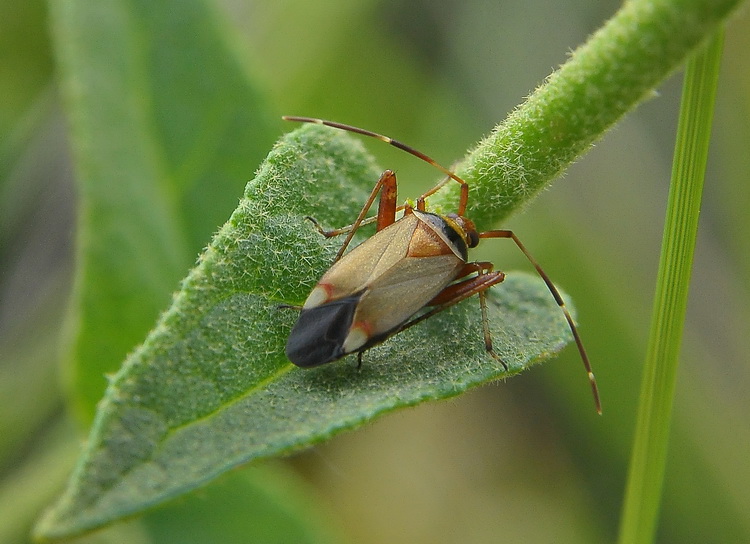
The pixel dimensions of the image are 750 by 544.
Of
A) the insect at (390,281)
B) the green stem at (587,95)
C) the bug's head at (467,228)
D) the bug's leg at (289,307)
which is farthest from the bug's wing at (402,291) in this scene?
the green stem at (587,95)

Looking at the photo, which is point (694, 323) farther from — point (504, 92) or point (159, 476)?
point (159, 476)

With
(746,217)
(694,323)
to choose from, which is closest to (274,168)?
(746,217)

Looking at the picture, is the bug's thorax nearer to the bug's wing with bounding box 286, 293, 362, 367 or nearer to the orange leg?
the orange leg

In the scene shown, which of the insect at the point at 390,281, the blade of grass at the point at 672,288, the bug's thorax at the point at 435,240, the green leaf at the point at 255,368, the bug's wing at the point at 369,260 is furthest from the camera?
the bug's thorax at the point at 435,240

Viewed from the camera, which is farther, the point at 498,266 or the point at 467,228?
the point at 498,266

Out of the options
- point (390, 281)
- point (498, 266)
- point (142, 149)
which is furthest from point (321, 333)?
point (498, 266)

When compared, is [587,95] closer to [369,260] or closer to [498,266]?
[369,260]

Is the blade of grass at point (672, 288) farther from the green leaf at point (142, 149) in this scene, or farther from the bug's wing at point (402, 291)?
the green leaf at point (142, 149)
